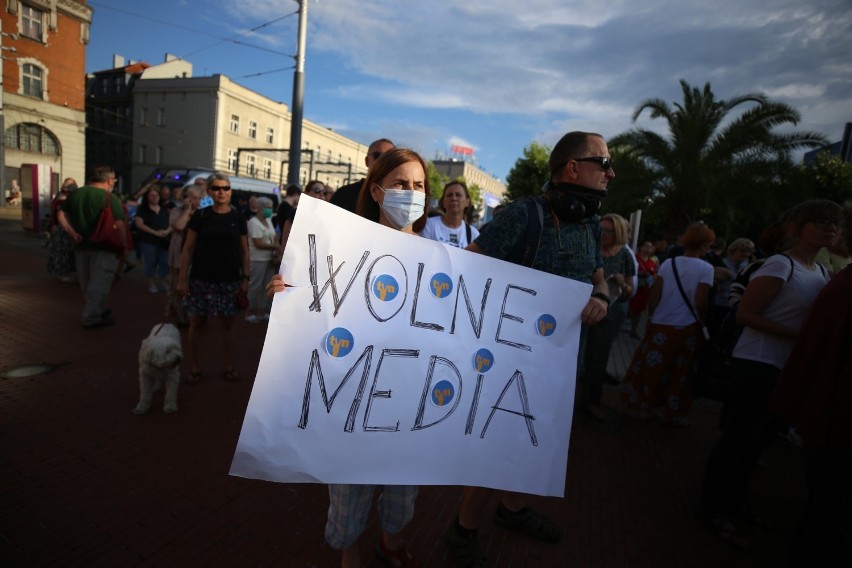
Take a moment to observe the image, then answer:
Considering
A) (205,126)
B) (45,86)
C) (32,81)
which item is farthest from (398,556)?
(205,126)

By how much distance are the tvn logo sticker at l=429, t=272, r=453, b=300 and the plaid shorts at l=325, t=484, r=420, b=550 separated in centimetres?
83

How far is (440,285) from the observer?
1859mm

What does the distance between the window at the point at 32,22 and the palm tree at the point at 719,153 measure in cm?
3478

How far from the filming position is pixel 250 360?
512 cm

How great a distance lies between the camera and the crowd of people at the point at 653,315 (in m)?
1.91

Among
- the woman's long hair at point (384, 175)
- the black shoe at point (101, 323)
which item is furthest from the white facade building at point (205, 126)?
the woman's long hair at point (384, 175)

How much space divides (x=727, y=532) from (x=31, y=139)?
38698mm

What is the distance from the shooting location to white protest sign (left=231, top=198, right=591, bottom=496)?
159 cm

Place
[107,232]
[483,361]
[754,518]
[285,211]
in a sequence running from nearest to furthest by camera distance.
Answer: [483,361], [754,518], [107,232], [285,211]

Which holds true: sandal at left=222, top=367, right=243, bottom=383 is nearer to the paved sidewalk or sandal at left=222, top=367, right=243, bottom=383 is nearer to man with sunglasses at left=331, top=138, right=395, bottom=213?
the paved sidewalk

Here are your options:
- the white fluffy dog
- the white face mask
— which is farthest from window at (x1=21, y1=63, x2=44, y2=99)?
the white face mask

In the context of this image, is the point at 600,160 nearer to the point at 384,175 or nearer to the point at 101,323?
the point at 384,175

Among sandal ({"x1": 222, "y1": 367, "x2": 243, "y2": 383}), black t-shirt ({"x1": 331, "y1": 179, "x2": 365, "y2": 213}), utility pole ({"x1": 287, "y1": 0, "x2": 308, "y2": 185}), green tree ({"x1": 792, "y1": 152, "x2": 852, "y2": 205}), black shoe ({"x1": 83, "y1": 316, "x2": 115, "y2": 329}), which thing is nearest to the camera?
black t-shirt ({"x1": 331, "y1": 179, "x2": 365, "y2": 213})

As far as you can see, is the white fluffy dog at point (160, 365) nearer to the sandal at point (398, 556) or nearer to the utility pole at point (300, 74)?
the sandal at point (398, 556)
